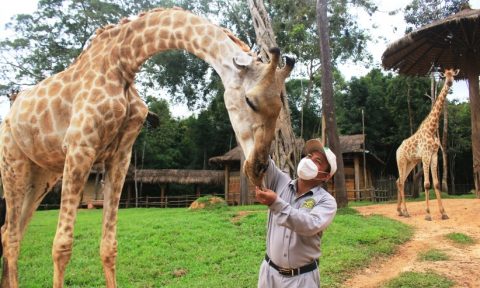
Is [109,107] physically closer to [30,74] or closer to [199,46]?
[199,46]

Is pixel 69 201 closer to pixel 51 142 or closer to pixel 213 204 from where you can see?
pixel 51 142

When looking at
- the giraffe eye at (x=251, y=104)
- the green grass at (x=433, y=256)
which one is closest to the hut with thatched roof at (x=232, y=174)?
the green grass at (x=433, y=256)

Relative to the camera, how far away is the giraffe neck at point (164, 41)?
2914 mm

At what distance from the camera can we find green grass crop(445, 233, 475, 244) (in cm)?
755

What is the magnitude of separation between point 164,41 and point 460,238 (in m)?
6.82

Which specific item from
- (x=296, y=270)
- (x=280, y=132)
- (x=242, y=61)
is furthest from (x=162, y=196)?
(x=242, y=61)

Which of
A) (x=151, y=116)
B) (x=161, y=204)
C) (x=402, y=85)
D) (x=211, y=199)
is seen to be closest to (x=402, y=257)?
(x=151, y=116)

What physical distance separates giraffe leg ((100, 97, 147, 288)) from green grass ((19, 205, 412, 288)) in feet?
7.18

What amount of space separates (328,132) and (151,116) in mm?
8419

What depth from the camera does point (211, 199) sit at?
1311 centimetres

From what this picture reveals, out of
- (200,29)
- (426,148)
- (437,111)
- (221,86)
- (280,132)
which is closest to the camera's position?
(200,29)

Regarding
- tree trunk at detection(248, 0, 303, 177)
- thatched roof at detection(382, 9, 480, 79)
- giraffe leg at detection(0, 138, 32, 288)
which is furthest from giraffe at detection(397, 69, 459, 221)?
giraffe leg at detection(0, 138, 32, 288)

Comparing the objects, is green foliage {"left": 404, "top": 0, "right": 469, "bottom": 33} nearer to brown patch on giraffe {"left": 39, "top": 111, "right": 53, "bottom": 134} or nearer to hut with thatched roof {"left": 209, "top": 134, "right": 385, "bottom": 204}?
hut with thatched roof {"left": 209, "top": 134, "right": 385, "bottom": 204}

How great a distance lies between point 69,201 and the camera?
9.54ft
